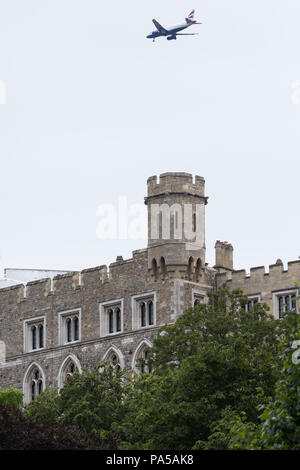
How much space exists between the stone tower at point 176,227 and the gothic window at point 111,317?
2.69 metres

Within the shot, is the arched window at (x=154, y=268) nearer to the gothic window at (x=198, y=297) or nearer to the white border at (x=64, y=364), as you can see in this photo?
the gothic window at (x=198, y=297)

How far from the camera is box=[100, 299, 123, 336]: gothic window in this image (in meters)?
68.3

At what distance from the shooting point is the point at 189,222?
2633 inches

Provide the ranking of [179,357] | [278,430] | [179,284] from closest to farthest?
1. [278,430]
2. [179,357]
3. [179,284]

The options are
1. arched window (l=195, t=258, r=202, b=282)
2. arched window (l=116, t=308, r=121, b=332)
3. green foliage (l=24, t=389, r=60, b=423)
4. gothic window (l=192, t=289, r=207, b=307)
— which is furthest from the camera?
arched window (l=116, t=308, r=121, b=332)

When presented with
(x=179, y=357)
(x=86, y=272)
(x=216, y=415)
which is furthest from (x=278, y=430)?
(x=86, y=272)

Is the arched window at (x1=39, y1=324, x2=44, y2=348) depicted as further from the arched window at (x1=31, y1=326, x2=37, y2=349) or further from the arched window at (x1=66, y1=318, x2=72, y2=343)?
the arched window at (x1=66, y1=318, x2=72, y2=343)

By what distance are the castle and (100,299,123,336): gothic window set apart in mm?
45

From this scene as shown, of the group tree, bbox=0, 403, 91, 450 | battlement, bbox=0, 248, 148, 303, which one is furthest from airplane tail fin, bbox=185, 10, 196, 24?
tree, bbox=0, 403, 91, 450

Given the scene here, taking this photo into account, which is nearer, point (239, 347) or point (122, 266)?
point (239, 347)

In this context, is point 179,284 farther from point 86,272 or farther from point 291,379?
point 291,379

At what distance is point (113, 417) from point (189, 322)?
449cm

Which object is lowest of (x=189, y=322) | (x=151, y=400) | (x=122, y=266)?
(x=151, y=400)

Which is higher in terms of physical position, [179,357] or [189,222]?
[189,222]
